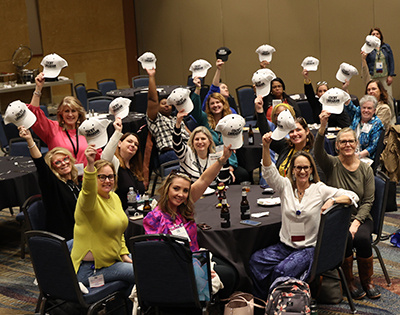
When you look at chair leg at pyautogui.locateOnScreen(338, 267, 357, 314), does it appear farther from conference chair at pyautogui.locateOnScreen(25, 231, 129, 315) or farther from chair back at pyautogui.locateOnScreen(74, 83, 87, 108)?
chair back at pyautogui.locateOnScreen(74, 83, 87, 108)

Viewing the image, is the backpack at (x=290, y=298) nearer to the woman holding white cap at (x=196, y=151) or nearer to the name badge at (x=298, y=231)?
the name badge at (x=298, y=231)

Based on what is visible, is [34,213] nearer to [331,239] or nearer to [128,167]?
[128,167]

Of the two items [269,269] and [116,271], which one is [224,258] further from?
[116,271]

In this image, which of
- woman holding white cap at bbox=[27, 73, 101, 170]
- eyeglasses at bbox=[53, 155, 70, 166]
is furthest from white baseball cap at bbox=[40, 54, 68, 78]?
eyeglasses at bbox=[53, 155, 70, 166]

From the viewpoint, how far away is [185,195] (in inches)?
168

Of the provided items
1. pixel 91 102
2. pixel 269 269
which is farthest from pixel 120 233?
pixel 91 102

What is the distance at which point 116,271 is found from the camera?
14.0 ft

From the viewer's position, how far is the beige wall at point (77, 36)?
13578 millimetres

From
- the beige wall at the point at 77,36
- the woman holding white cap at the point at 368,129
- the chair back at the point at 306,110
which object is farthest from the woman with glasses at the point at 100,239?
the beige wall at the point at 77,36

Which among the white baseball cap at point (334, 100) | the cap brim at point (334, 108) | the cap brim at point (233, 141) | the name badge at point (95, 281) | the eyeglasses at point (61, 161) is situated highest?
the white baseball cap at point (334, 100)

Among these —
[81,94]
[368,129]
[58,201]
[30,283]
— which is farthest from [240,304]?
[81,94]

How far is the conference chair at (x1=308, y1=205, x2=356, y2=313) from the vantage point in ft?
14.1

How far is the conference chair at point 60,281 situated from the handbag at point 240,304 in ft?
2.37

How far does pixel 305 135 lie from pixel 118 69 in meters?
10.9
